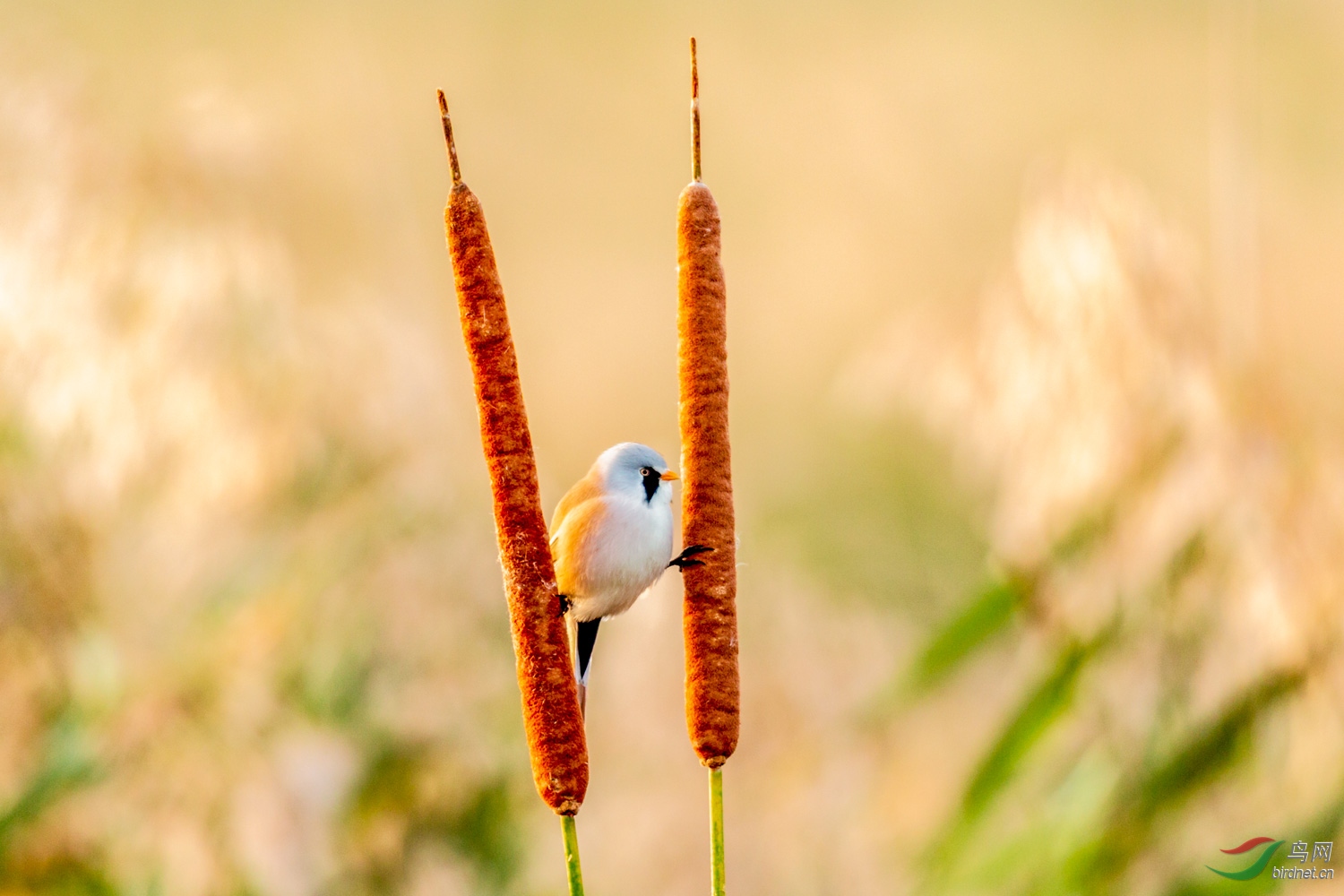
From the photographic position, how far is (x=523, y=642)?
0.27 metres

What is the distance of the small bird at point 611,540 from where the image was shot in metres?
0.34

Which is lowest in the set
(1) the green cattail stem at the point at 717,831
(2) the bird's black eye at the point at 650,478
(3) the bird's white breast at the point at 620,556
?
(1) the green cattail stem at the point at 717,831

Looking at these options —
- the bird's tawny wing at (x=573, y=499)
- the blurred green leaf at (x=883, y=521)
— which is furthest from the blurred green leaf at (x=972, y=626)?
the blurred green leaf at (x=883, y=521)

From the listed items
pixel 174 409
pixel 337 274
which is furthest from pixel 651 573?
pixel 337 274

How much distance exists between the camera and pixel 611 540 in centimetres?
34

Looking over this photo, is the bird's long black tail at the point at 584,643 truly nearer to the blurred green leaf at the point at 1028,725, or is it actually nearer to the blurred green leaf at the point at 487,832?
the blurred green leaf at the point at 1028,725

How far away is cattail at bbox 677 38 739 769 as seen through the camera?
0.93ft

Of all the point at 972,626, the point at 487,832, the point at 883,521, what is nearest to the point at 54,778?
the point at 487,832

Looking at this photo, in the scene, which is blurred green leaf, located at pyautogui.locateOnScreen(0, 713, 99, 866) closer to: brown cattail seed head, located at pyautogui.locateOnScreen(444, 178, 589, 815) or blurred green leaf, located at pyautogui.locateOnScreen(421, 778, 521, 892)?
blurred green leaf, located at pyautogui.locateOnScreen(421, 778, 521, 892)

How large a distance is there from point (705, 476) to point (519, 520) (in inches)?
2.3

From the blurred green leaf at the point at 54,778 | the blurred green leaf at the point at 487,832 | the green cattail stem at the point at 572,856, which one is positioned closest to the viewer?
the green cattail stem at the point at 572,856

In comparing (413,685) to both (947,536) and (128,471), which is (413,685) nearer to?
(128,471)

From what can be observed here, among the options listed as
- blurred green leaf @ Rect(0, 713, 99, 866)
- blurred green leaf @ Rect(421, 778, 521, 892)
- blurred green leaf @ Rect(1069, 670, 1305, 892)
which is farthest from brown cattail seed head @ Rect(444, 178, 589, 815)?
blurred green leaf @ Rect(421, 778, 521, 892)

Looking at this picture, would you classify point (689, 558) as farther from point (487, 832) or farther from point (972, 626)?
point (487, 832)
